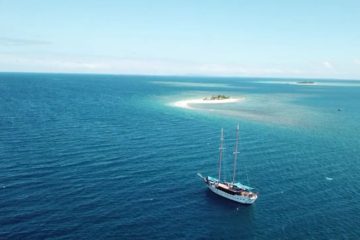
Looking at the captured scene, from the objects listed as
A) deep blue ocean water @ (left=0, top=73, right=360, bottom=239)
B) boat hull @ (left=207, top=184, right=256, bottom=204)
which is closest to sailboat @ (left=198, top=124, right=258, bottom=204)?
boat hull @ (left=207, top=184, right=256, bottom=204)

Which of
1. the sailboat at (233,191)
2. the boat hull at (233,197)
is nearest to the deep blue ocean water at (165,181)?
the boat hull at (233,197)

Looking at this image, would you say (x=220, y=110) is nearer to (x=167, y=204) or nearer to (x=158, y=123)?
(x=158, y=123)

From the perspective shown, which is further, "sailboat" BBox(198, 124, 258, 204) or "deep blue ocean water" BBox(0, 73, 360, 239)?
"sailboat" BBox(198, 124, 258, 204)

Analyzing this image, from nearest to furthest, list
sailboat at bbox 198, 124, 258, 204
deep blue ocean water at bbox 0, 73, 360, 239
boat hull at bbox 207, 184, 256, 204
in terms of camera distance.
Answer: deep blue ocean water at bbox 0, 73, 360, 239, boat hull at bbox 207, 184, 256, 204, sailboat at bbox 198, 124, 258, 204

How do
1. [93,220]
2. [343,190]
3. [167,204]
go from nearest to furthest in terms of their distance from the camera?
[93,220]
[167,204]
[343,190]

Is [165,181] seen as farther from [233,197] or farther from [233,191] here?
[233,197]

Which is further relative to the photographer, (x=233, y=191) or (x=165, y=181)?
(x=165, y=181)

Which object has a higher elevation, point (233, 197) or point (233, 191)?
point (233, 191)

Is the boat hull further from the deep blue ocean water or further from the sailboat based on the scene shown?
the deep blue ocean water

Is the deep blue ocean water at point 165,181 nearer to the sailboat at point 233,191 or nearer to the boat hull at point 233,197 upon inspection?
the boat hull at point 233,197

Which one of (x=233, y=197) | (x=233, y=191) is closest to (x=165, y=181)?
(x=233, y=191)

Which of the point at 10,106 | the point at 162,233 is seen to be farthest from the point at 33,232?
the point at 10,106
